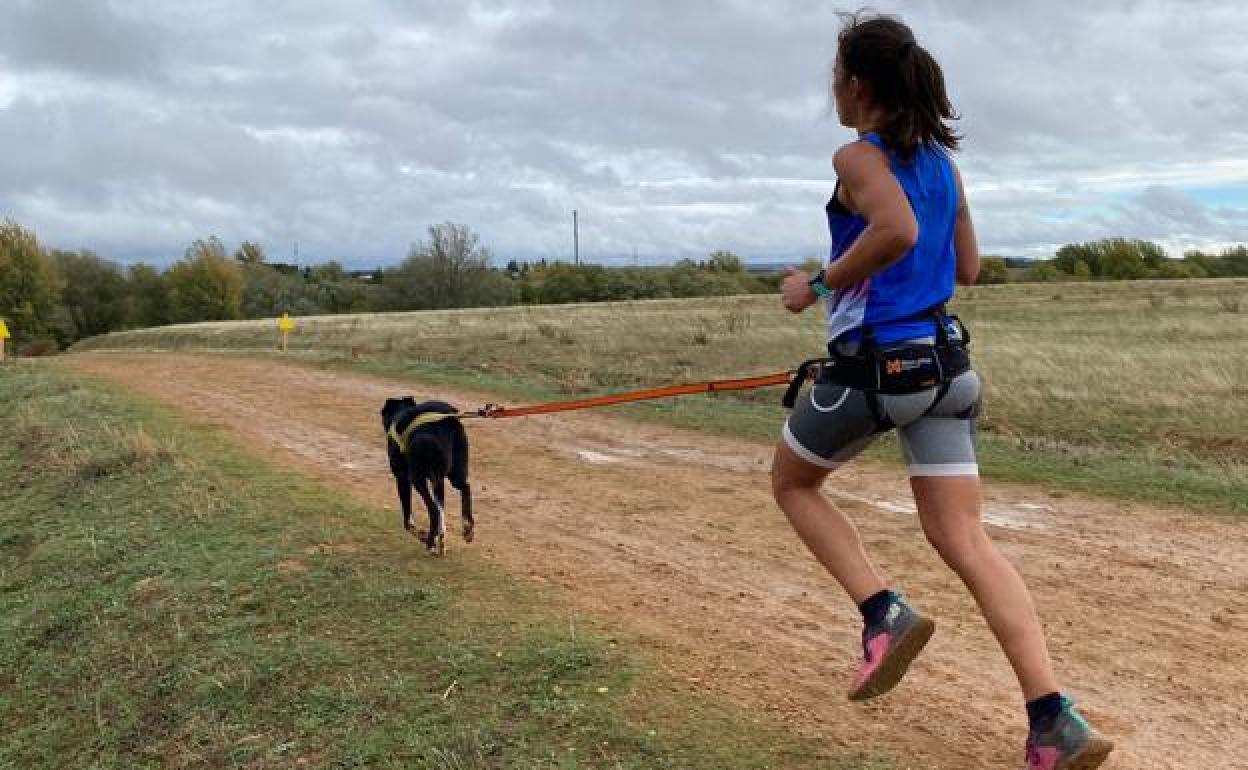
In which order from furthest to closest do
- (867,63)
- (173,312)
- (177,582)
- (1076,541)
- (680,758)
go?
(173,312) < (1076,541) < (177,582) < (680,758) < (867,63)

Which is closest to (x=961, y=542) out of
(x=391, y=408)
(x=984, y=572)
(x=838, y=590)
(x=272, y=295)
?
(x=984, y=572)

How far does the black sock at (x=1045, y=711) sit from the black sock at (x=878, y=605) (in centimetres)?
49

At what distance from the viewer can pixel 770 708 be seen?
13.1 feet

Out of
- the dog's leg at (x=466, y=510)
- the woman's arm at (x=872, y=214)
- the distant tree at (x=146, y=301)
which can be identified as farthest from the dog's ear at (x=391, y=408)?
the distant tree at (x=146, y=301)

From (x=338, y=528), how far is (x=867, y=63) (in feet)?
17.7

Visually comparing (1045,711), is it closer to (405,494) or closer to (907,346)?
(907,346)

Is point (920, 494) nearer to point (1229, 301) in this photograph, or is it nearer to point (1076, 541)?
point (1076, 541)

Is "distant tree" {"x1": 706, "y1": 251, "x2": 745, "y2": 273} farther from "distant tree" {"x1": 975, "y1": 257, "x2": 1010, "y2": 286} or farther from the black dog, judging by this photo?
the black dog

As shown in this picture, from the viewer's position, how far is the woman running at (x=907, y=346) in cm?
288

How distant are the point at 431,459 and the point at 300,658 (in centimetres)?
160

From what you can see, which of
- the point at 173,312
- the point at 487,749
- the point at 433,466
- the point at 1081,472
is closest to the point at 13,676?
the point at 433,466

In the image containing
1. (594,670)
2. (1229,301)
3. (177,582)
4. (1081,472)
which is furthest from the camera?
(1229,301)

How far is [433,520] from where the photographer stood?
20.8 feet

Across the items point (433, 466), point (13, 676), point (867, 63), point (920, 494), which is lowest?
point (13, 676)
